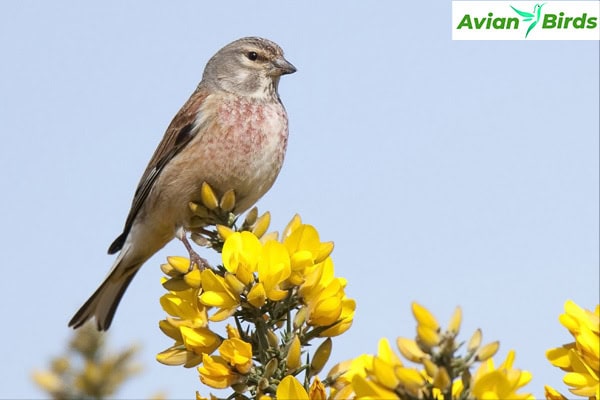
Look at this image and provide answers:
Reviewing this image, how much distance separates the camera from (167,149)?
5715mm

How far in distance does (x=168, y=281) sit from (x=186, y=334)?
41cm

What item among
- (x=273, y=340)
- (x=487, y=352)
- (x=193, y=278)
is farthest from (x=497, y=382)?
(x=193, y=278)

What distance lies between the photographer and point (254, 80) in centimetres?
583

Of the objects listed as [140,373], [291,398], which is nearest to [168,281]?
[291,398]

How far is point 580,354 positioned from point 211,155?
3428 mm

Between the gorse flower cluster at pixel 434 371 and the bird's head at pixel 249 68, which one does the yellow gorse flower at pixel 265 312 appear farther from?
the bird's head at pixel 249 68

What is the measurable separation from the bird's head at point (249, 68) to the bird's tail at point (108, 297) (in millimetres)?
1144

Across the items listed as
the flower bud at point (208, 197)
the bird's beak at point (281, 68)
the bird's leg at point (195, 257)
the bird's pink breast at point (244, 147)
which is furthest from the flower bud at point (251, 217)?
the bird's beak at point (281, 68)

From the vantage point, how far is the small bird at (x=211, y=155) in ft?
17.1

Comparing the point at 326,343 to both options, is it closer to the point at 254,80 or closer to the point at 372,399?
the point at 372,399

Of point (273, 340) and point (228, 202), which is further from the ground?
point (228, 202)

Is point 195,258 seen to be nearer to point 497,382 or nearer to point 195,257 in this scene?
point 195,257

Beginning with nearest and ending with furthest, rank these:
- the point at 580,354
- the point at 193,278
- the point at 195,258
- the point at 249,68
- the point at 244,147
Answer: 1. the point at 580,354
2. the point at 193,278
3. the point at 195,258
4. the point at 244,147
5. the point at 249,68

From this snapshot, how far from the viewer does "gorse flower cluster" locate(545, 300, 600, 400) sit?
1984 mm
